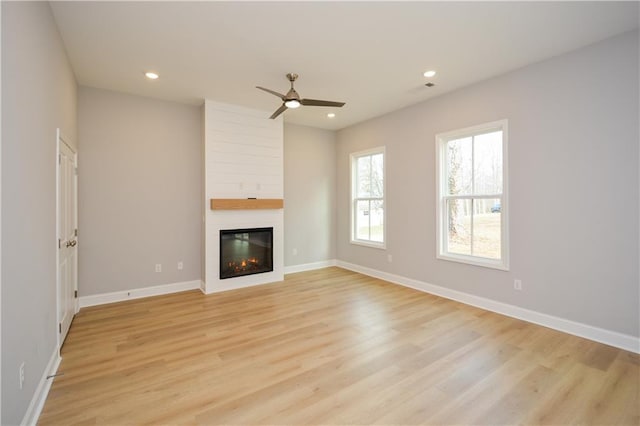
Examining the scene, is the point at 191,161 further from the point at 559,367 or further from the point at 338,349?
the point at 559,367

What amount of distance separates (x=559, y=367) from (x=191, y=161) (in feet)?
17.1

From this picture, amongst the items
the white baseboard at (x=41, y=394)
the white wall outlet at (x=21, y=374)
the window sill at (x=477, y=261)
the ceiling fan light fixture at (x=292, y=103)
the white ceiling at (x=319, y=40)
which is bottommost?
the white baseboard at (x=41, y=394)

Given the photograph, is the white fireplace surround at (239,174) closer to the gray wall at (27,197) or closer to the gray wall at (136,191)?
the gray wall at (136,191)

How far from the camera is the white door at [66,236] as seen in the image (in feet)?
9.18

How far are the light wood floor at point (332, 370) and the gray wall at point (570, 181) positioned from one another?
0.42 metres

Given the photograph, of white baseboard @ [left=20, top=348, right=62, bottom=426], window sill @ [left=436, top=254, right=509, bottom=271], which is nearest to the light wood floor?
white baseboard @ [left=20, top=348, right=62, bottom=426]

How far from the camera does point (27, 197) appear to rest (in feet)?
6.09

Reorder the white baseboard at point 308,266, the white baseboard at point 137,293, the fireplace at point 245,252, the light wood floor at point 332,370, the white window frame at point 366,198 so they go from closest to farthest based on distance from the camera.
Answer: the light wood floor at point 332,370 → the white baseboard at point 137,293 → the fireplace at point 245,252 → the white window frame at point 366,198 → the white baseboard at point 308,266

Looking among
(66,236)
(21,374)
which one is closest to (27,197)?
(21,374)

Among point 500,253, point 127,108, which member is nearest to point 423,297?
point 500,253

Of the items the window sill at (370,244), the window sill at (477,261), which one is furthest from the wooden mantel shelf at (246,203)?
the window sill at (477,261)

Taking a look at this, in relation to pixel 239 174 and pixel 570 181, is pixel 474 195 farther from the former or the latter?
pixel 239 174

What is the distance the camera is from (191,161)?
15.7ft

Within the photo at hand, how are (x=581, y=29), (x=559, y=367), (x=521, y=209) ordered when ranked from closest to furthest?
(x=559, y=367) → (x=581, y=29) → (x=521, y=209)
